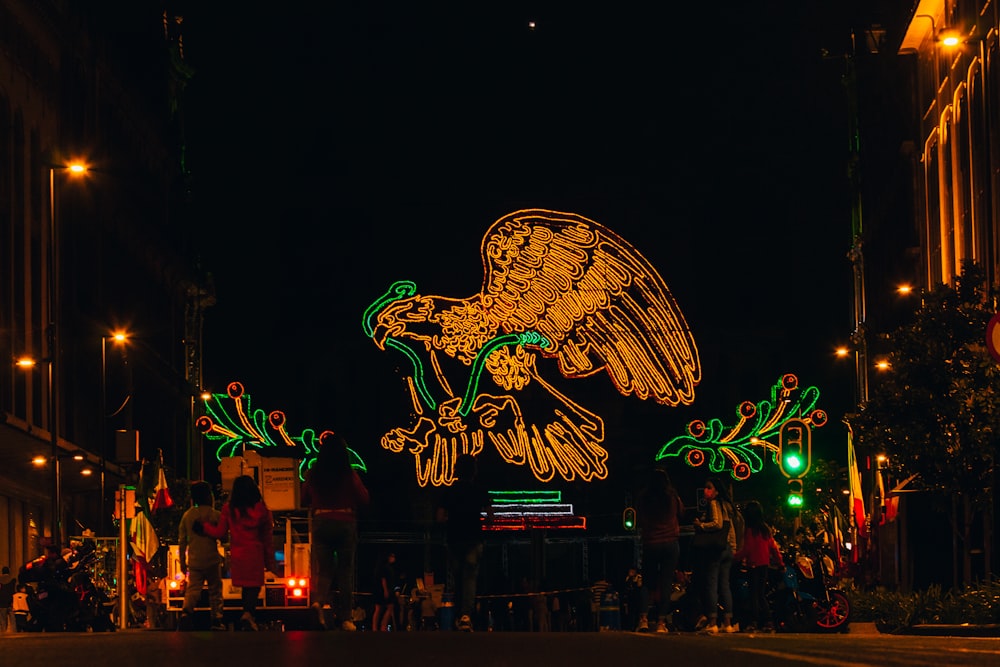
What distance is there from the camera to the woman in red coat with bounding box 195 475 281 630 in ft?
60.9

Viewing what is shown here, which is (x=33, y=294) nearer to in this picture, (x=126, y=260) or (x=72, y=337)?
(x=72, y=337)

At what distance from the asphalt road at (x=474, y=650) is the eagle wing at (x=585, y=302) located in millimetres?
21406

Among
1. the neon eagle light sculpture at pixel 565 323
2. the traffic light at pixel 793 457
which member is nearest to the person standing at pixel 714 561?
the neon eagle light sculpture at pixel 565 323

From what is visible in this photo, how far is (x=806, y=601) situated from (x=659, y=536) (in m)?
5.45

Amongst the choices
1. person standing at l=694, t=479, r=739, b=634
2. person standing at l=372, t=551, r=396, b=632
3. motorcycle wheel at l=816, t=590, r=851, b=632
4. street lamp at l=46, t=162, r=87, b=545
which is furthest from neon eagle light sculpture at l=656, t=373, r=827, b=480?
person standing at l=694, t=479, r=739, b=634

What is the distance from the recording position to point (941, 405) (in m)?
30.8

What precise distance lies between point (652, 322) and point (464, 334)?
10.9ft

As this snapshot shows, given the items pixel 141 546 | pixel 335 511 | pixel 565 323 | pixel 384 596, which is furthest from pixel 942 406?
pixel 335 511

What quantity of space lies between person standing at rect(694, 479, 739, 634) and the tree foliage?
10031mm

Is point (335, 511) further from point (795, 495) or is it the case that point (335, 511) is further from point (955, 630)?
point (795, 495)

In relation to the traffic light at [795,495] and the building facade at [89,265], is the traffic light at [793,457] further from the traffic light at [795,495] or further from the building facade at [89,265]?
the building facade at [89,265]

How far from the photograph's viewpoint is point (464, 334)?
37.3 m

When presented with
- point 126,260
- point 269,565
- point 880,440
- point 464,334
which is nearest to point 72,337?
point 126,260

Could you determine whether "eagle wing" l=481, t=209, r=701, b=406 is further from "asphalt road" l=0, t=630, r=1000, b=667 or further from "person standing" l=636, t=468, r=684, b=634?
"asphalt road" l=0, t=630, r=1000, b=667
